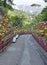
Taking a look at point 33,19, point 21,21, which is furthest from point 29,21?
point 21,21

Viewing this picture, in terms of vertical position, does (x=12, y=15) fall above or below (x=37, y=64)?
below

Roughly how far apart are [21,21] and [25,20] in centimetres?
721

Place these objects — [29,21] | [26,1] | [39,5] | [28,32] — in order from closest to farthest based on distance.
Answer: [28,32] < [29,21] < [39,5] < [26,1]

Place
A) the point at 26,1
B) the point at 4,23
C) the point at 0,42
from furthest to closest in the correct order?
the point at 26,1
the point at 4,23
the point at 0,42

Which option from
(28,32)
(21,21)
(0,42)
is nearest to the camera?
(0,42)

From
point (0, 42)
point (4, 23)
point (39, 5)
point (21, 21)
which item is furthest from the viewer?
point (39, 5)

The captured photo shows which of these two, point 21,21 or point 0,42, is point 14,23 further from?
point 0,42

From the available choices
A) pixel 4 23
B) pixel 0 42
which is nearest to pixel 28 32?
pixel 4 23

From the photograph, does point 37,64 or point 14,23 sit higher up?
point 37,64

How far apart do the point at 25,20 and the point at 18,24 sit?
1287 cm

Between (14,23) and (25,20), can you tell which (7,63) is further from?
(25,20)

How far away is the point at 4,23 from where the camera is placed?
74.4 m

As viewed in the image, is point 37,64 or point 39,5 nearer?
point 37,64

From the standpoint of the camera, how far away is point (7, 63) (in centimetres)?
3519
